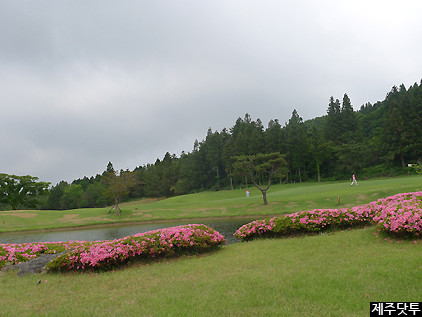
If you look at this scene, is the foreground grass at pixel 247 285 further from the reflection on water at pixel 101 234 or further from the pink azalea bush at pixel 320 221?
the reflection on water at pixel 101 234

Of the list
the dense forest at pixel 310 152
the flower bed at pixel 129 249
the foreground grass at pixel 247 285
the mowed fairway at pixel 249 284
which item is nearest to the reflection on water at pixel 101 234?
the flower bed at pixel 129 249

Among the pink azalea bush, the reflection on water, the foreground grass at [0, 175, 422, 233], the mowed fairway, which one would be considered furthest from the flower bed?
the foreground grass at [0, 175, 422, 233]

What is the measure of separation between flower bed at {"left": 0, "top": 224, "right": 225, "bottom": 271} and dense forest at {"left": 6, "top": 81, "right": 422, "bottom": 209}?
30566 mm

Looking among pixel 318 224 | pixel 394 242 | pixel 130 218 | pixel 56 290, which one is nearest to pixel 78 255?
pixel 56 290

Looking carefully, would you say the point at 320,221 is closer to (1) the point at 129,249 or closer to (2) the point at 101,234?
(1) the point at 129,249

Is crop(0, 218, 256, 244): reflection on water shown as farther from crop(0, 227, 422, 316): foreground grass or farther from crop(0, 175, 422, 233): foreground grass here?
crop(0, 227, 422, 316): foreground grass

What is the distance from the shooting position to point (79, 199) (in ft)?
314

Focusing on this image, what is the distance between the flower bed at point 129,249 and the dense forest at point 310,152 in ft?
100

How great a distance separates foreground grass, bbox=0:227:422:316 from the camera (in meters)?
4.96

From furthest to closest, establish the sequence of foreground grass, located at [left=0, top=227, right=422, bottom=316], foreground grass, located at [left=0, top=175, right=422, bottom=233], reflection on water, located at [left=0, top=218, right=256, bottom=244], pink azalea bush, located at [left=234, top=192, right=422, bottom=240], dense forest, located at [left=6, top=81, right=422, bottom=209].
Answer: dense forest, located at [left=6, top=81, right=422, bottom=209] < foreground grass, located at [left=0, top=175, right=422, bottom=233] < reflection on water, located at [left=0, top=218, right=256, bottom=244] < pink azalea bush, located at [left=234, top=192, right=422, bottom=240] < foreground grass, located at [left=0, top=227, right=422, bottom=316]

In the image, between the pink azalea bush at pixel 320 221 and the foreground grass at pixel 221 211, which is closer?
the pink azalea bush at pixel 320 221

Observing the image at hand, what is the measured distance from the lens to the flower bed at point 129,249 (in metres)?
9.53

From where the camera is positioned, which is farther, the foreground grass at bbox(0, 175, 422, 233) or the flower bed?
the foreground grass at bbox(0, 175, 422, 233)

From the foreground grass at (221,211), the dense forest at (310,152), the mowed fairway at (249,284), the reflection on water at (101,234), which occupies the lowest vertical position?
the reflection on water at (101,234)
